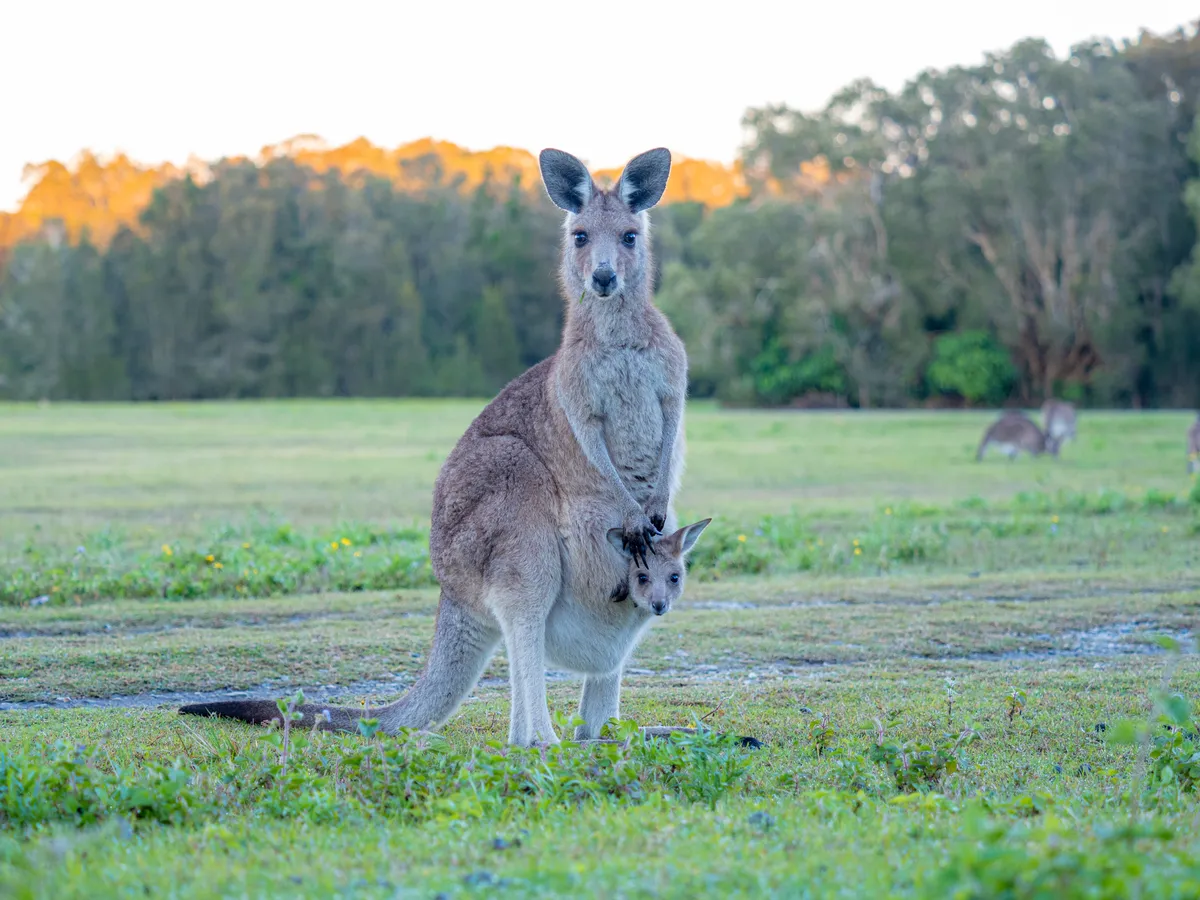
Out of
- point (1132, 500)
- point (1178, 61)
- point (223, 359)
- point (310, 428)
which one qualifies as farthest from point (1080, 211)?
point (223, 359)

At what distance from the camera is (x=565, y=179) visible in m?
5.37

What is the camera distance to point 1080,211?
38.5 metres

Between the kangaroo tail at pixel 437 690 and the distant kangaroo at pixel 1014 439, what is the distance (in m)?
17.6

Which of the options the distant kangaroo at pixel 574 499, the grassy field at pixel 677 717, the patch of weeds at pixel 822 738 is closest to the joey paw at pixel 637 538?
the distant kangaroo at pixel 574 499

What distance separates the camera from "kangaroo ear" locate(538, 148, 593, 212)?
5.31 meters

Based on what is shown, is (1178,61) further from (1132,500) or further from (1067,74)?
(1132,500)

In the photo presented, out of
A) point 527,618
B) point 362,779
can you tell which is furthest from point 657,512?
point 362,779

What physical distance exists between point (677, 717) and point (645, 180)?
7.33 ft

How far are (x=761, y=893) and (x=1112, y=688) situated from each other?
3720 mm

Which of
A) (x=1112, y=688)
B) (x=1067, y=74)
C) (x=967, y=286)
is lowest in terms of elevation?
(x=1112, y=688)

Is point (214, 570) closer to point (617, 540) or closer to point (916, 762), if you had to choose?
point (617, 540)

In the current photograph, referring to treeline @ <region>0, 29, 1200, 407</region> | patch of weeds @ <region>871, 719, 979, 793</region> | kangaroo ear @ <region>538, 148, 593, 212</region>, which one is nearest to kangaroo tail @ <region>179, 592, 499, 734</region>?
patch of weeds @ <region>871, 719, 979, 793</region>

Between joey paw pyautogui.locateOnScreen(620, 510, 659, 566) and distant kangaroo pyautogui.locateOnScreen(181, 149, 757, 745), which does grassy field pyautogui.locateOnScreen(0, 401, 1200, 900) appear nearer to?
distant kangaroo pyautogui.locateOnScreen(181, 149, 757, 745)

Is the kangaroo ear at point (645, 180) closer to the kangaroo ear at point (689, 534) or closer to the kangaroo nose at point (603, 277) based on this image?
the kangaroo nose at point (603, 277)
